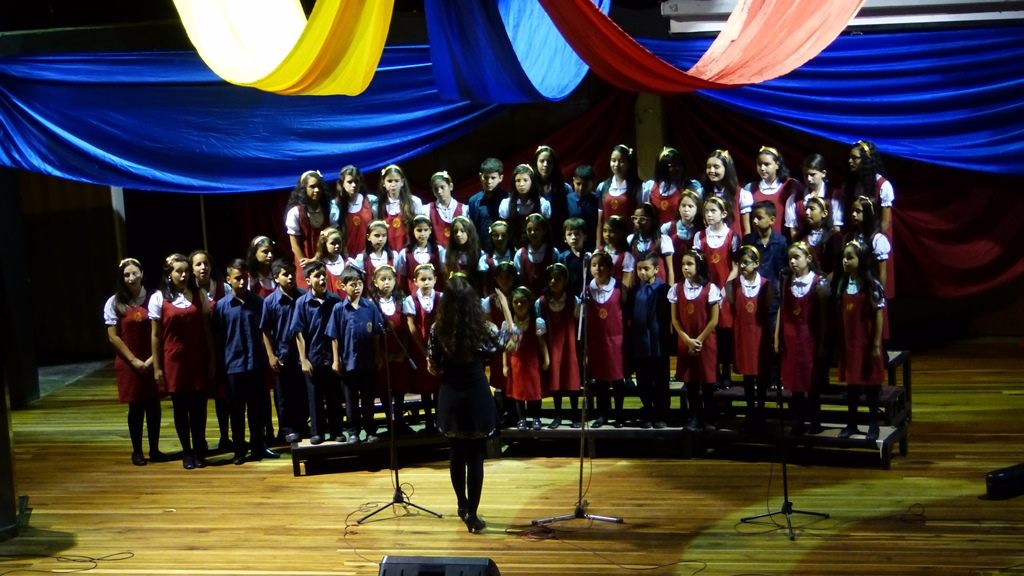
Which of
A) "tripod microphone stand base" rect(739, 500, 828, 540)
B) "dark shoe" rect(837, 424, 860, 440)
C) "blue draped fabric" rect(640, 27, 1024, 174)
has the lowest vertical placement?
"tripod microphone stand base" rect(739, 500, 828, 540)

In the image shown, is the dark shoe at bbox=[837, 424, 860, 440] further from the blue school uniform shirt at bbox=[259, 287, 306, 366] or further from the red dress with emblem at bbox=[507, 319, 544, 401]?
the blue school uniform shirt at bbox=[259, 287, 306, 366]

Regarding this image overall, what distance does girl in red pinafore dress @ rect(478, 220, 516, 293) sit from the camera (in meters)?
6.23

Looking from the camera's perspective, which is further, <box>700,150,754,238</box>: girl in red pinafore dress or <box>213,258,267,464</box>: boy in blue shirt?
<box>700,150,754,238</box>: girl in red pinafore dress

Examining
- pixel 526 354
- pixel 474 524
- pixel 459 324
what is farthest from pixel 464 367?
pixel 526 354

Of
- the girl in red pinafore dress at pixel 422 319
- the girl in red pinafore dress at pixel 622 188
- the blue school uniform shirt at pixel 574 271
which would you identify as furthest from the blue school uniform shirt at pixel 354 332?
the girl in red pinafore dress at pixel 622 188

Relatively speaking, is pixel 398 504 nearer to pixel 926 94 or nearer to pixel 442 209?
pixel 442 209

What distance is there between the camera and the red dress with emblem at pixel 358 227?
267 inches

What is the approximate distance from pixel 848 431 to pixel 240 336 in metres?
3.03

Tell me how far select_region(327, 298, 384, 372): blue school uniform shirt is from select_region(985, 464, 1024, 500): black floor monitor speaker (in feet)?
12.6

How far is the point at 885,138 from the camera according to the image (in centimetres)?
675

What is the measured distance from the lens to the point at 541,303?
6.15m

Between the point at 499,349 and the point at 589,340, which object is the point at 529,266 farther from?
the point at 499,349

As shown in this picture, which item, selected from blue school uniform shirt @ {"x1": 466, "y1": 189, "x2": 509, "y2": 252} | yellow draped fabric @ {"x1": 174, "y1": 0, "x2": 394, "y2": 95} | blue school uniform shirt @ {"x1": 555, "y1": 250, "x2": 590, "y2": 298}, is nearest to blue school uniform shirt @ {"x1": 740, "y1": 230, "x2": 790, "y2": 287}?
blue school uniform shirt @ {"x1": 555, "y1": 250, "x2": 590, "y2": 298}

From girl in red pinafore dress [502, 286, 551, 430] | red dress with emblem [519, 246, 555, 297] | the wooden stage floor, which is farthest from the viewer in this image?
red dress with emblem [519, 246, 555, 297]
